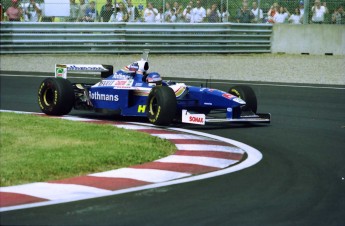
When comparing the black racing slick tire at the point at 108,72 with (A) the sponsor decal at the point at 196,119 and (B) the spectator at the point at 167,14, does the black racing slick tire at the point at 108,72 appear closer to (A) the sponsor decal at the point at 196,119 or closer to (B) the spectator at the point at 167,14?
(A) the sponsor decal at the point at 196,119

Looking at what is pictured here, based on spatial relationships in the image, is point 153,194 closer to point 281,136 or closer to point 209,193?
point 209,193

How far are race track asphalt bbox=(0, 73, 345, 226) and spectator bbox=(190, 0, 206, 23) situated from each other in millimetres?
16443

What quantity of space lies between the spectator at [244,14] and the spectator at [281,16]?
3.53 ft

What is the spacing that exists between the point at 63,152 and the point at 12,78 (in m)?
12.5

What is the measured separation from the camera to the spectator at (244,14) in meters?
30.0

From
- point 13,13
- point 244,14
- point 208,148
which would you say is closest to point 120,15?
point 13,13

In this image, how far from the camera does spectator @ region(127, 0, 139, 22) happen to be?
28.4 m

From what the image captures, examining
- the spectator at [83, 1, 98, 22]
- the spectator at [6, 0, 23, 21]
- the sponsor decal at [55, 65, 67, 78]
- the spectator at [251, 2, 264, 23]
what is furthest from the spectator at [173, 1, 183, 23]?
the sponsor decal at [55, 65, 67, 78]

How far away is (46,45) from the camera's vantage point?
26875mm

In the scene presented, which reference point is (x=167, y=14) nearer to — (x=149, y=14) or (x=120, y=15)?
(x=149, y=14)

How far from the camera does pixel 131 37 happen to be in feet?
91.6

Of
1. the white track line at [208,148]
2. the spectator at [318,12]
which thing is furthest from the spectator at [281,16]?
the white track line at [208,148]

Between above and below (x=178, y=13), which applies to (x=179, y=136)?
below

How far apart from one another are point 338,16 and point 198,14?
16.4ft
